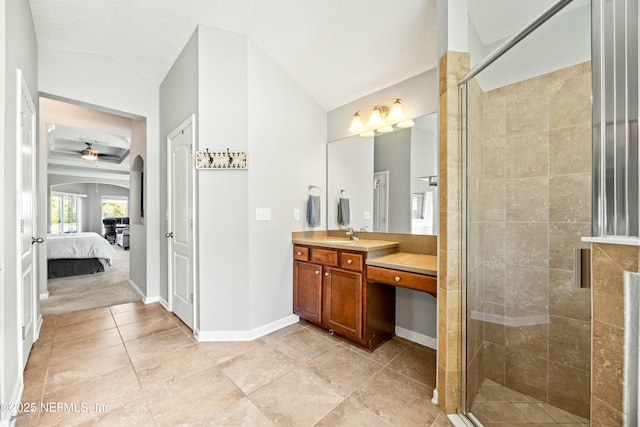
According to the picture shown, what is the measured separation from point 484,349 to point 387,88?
7.84 ft

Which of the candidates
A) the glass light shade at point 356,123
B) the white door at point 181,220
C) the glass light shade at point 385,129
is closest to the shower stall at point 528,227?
the glass light shade at point 385,129

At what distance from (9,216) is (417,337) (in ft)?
9.95

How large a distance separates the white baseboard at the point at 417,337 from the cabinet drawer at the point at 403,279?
73 cm

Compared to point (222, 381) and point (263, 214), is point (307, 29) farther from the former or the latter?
point (222, 381)

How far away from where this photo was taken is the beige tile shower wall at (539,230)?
156 cm

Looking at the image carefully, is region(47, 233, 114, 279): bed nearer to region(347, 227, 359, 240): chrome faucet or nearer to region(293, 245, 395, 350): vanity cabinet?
region(293, 245, 395, 350): vanity cabinet

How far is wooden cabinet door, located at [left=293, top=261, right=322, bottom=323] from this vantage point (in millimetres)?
2605

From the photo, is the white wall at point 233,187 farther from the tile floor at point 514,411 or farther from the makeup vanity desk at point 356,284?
the tile floor at point 514,411

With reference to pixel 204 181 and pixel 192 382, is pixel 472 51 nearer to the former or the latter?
pixel 204 181

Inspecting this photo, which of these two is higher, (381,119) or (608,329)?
(381,119)

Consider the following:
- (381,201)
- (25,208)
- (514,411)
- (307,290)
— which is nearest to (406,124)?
(381,201)

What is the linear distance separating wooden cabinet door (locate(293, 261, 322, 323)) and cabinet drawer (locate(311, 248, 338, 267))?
0.07 m

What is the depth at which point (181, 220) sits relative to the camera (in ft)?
9.37

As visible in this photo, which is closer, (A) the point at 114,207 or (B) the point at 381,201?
(B) the point at 381,201
